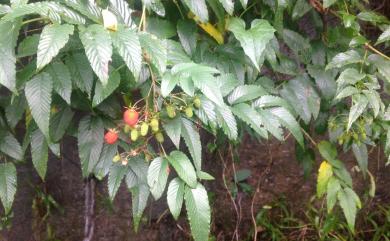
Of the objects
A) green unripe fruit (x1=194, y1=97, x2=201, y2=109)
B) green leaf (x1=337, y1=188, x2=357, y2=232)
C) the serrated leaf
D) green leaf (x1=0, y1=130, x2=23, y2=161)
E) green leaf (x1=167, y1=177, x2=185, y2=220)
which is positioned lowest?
green leaf (x1=337, y1=188, x2=357, y2=232)

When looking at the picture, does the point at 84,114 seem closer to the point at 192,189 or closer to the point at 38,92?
the point at 38,92

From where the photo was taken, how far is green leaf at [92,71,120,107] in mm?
841

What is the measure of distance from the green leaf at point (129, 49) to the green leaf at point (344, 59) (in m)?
0.59

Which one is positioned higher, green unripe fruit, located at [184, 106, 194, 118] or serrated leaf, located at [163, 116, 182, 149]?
green unripe fruit, located at [184, 106, 194, 118]

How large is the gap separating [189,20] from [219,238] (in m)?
1.23

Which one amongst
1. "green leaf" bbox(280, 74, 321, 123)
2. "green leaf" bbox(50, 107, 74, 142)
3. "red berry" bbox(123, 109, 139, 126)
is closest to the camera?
"red berry" bbox(123, 109, 139, 126)

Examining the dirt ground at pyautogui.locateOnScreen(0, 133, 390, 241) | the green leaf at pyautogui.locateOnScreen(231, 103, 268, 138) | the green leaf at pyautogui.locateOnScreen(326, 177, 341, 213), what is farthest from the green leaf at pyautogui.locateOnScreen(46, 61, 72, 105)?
the dirt ground at pyautogui.locateOnScreen(0, 133, 390, 241)

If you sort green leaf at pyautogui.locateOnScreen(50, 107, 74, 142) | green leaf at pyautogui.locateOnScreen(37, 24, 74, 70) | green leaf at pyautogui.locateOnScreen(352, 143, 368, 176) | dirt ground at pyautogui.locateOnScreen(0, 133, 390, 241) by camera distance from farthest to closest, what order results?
dirt ground at pyautogui.locateOnScreen(0, 133, 390, 241) < green leaf at pyautogui.locateOnScreen(352, 143, 368, 176) < green leaf at pyautogui.locateOnScreen(50, 107, 74, 142) < green leaf at pyautogui.locateOnScreen(37, 24, 74, 70)

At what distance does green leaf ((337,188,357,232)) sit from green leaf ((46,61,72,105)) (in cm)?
82

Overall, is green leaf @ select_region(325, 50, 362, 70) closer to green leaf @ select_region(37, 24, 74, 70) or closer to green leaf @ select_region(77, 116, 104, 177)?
green leaf @ select_region(77, 116, 104, 177)

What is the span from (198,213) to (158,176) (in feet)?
0.35

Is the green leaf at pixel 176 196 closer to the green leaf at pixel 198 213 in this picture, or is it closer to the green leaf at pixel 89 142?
the green leaf at pixel 198 213

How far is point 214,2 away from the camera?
1.03m

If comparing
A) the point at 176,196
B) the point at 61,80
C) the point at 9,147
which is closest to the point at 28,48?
the point at 61,80
